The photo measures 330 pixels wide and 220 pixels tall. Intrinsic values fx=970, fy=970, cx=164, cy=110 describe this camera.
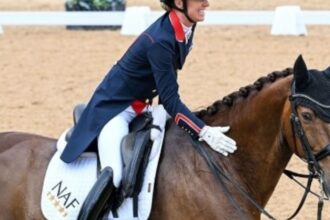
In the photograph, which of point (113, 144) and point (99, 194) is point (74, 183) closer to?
point (99, 194)

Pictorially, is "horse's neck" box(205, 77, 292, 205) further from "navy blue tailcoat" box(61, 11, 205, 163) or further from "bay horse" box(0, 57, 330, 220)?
"navy blue tailcoat" box(61, 11, 205, 163)

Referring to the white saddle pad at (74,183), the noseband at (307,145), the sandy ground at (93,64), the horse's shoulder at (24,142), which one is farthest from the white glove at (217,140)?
the sandy ground at (93,64)

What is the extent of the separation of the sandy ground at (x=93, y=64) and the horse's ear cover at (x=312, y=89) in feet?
14.4

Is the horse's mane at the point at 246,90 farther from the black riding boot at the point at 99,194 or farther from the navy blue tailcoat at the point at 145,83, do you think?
the black riding boot at the point at 99,194

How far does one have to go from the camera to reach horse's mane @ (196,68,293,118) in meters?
6.08

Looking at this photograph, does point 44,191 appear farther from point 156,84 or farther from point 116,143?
point 156,84

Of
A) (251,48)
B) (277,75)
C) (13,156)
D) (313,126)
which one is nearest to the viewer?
(313,126)

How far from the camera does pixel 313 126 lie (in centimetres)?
570

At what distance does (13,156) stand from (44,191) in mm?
438

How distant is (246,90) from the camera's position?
20.3ft

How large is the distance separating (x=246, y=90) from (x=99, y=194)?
1146 mm

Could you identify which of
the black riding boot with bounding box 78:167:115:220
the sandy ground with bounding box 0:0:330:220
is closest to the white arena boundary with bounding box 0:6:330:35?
the sandy ground with bounding box 0:0:330:220

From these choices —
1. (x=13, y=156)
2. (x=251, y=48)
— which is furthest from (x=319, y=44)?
(x=13, y=156)

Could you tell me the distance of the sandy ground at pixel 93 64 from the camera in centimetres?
1386
